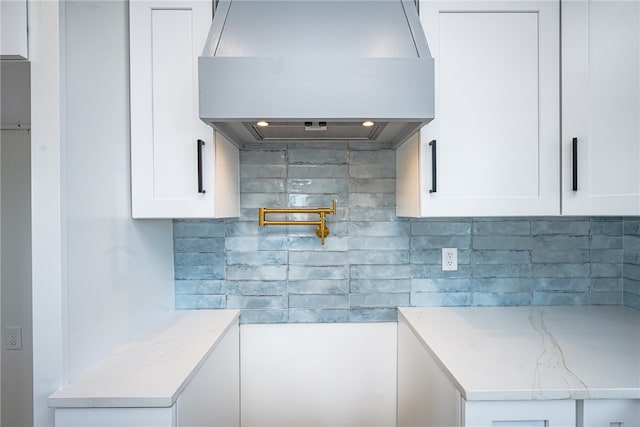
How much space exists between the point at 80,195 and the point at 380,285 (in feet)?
4.51

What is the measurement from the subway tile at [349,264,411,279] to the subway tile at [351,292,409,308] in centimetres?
10

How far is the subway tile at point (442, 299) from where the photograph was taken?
1831 mm

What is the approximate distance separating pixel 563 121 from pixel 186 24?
4.89 ft

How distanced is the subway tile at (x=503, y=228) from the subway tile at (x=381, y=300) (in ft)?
1.65

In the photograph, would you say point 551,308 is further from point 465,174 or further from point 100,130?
point 100,130

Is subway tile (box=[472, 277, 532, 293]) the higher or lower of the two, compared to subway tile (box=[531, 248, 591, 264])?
lower

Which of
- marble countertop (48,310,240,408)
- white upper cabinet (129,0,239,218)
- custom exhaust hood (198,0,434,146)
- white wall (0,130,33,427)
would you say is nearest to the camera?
marble countertop (48,310,240,408)

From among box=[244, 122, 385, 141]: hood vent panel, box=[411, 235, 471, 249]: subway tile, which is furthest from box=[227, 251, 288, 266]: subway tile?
box=[411, 235, 471, 249]: subway tile

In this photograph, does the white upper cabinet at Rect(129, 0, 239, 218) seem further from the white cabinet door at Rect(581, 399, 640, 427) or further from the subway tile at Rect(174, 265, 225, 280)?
the white cabinet door at Rect(581, 399, 640, 427)

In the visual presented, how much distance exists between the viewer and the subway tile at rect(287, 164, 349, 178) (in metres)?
1.84

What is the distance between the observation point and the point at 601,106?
1276 millimetres

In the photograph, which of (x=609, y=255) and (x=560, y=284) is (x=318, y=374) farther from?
(x=609, y=255)

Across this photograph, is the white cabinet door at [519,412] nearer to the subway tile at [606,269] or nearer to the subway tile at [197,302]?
the subway tile at [606,269]

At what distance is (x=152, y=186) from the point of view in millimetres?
1366
